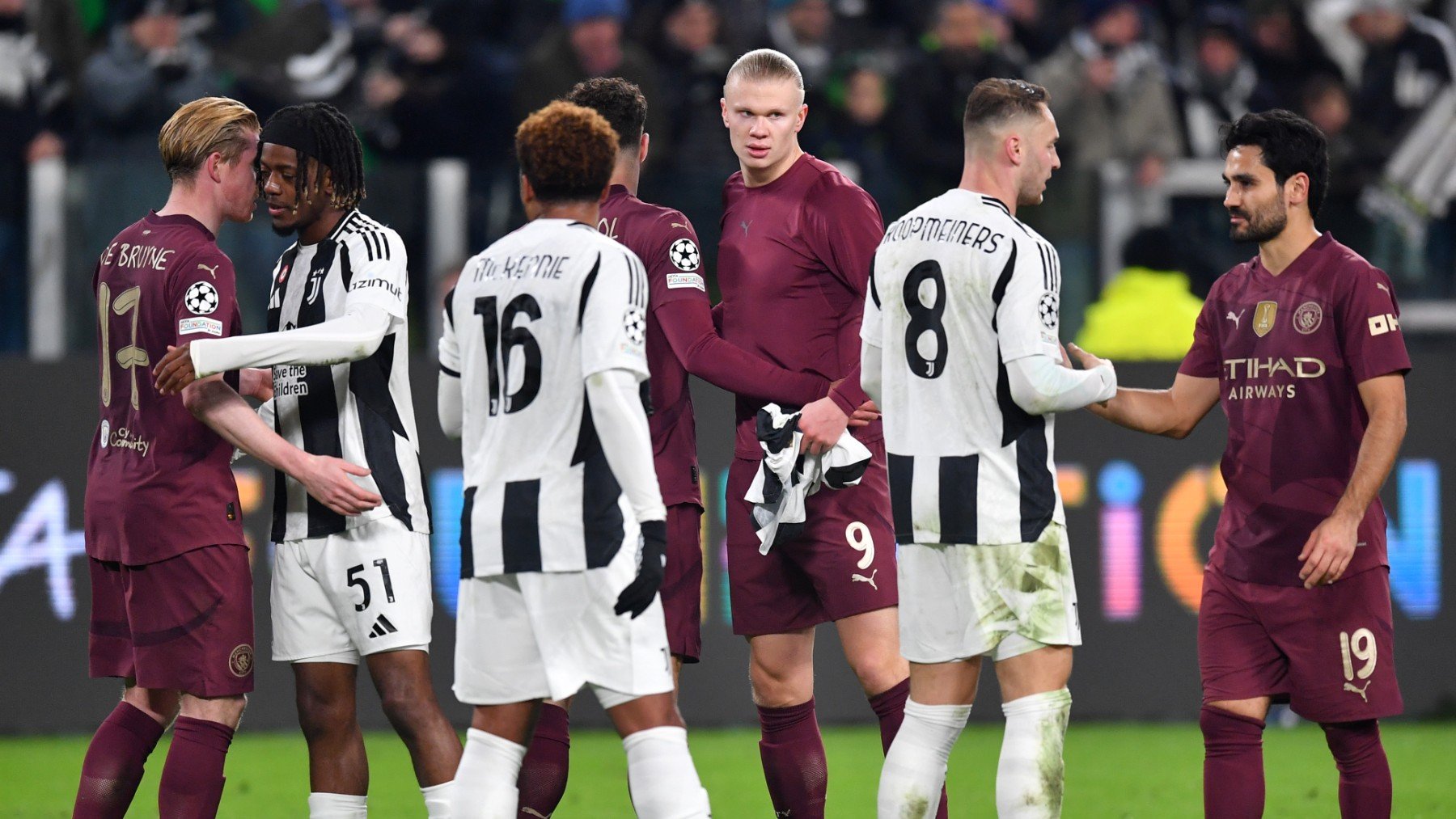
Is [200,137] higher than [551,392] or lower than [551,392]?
higher

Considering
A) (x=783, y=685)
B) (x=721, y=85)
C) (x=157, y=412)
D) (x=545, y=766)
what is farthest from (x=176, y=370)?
(x=721, y=85)

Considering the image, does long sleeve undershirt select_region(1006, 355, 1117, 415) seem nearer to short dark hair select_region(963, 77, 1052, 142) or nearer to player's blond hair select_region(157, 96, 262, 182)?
short dark hair select_region(963, 77, 1052, 142)

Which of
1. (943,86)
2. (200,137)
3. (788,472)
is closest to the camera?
(200,137)

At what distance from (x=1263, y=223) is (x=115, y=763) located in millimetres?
3930

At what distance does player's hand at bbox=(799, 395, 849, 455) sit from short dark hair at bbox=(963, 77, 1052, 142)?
3.12ft

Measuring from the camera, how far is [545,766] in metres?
6.09

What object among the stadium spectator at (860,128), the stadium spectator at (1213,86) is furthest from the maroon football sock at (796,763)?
the stadium spectator at (1213,86)

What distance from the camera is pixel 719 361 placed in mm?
5953

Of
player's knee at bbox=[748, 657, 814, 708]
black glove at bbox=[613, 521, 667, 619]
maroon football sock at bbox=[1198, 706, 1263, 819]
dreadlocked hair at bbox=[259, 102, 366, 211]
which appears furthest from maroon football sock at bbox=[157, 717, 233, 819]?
maroon football sock at bbox=[1198, 706, 1263, 819]

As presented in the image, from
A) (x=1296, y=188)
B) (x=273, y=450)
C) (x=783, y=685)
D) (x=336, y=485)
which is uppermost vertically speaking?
(x=1296, y=188)

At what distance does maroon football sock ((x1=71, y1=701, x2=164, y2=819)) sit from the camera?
5652 millimetres

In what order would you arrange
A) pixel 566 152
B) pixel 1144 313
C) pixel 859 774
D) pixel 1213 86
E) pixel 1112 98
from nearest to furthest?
pixel 566 152 → pixel 859 774 → pixel 1144 313 → pixel 1112 98 → pixel 1213 86

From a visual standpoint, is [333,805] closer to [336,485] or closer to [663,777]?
[336,485]

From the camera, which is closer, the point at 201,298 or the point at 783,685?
the point at 201,298
